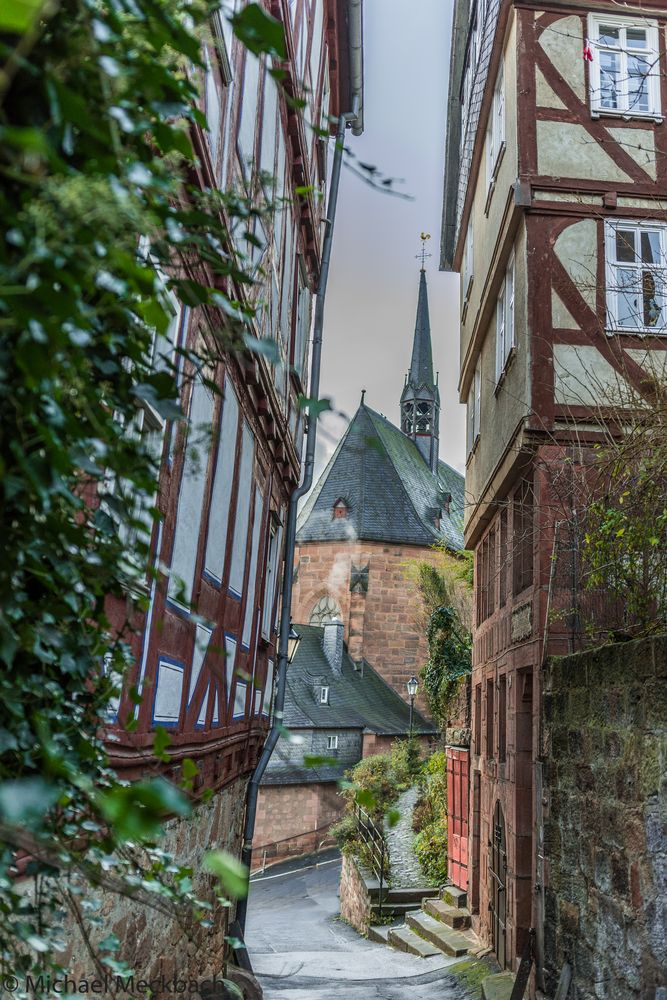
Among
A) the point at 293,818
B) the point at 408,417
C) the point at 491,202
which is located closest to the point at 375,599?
the point at 293,818

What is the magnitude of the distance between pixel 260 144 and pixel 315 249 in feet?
14.0

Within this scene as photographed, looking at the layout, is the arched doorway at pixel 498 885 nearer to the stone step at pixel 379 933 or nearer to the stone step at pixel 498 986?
the stone step at pixel 498 986

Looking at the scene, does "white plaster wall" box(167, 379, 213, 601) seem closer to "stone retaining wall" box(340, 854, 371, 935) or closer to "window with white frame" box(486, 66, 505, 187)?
"window with white frame" box(486, 66, 505, 187)

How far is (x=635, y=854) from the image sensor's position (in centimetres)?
485

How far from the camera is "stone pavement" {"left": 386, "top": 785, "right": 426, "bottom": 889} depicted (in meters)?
17.2

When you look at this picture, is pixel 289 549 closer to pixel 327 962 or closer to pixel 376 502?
pixel 327 962

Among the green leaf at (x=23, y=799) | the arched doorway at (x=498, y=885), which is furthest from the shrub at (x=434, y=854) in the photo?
the green leaf at (x=23, y=799)

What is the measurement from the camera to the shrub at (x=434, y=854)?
17.0 m

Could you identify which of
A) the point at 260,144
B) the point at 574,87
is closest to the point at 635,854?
the point at 260,144

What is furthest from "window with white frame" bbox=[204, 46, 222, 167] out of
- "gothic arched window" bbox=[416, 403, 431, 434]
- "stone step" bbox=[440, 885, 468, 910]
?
"gothic arched window" bbox=[416, 403, 431, 434]

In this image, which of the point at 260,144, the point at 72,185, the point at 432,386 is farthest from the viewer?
the point at 432,386

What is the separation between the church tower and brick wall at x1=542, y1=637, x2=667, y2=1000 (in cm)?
3901

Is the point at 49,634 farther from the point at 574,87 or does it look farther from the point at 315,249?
the point at 315,249

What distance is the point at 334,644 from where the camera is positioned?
34906 millimetres
